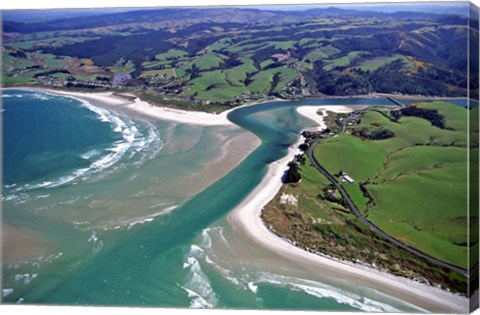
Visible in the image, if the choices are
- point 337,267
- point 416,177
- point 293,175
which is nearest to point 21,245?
point 337,267

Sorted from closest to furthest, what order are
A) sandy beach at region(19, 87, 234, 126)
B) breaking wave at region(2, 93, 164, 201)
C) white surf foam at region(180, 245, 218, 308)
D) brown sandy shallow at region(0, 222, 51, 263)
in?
white surf foam at region(180, 245, 218, 308) → brown sandy shallow at region(0, 222, 51, 263) → breaking wave at region(2, 93, 164, 201) → sandy beach at region(19, 87, 234, 126)

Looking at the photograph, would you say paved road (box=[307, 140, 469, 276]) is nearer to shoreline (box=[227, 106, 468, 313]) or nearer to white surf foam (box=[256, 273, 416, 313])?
shoreline (box=[227, 106, 468, 313])

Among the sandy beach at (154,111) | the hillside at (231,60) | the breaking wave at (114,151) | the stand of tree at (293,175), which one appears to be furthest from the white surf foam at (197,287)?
the hillside at (231,60)

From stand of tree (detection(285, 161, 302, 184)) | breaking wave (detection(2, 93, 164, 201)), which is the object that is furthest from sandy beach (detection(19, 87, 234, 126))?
stand of tree (detection(285, 161, 302, 184))

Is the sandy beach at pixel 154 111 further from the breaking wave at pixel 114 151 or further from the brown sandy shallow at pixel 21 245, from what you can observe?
the brown sandy shallow at pixel 21 245

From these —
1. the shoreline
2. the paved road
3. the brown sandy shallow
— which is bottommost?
the shoreline

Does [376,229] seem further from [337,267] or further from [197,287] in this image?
[197,287]

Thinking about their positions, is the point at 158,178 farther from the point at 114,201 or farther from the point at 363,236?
the point at 363,236
